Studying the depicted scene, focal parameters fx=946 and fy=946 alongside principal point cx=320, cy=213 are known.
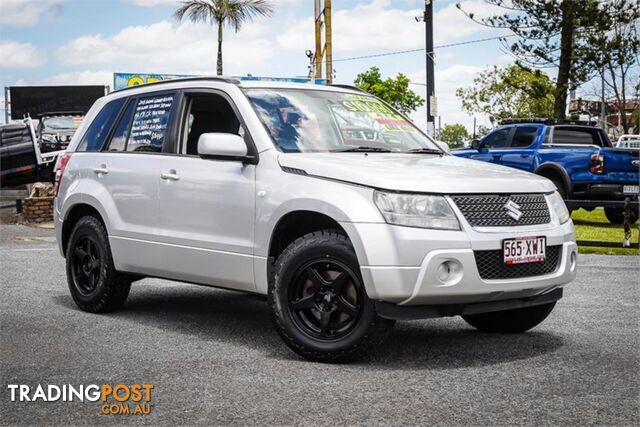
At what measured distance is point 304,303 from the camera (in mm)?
5762

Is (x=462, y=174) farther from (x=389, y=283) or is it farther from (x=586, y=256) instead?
(x=586, y=256)

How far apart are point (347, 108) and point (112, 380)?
8.99 feet

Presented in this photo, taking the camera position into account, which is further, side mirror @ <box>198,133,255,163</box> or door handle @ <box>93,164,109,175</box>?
door handle @ <box>93,164,109,175</box>

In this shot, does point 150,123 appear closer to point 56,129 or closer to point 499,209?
point 499,209

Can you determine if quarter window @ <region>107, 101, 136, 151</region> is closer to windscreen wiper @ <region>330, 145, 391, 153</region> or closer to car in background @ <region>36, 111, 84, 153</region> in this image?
windscreen wiper @ <region>330, 145, 391, 153</region>

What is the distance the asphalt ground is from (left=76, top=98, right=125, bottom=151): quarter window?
4.64ft

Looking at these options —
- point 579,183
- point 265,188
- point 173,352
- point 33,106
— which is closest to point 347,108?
point 265,188

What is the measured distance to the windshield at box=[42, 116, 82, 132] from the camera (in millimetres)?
26062

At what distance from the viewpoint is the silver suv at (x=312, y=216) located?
549cm

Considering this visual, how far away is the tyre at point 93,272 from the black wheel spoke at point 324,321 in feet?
8.05

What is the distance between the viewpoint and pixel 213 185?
6.52 m

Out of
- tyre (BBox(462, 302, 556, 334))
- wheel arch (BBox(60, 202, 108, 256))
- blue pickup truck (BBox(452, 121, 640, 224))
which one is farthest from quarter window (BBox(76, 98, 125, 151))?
blue pickup truck (BBox(452, 121, 640, 224))

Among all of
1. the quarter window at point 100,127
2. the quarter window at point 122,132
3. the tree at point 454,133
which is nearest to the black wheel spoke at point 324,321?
the quarter window at point 122,132

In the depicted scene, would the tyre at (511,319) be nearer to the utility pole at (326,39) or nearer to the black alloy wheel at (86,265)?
the black alloy wheel at (86,265)
